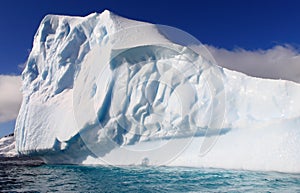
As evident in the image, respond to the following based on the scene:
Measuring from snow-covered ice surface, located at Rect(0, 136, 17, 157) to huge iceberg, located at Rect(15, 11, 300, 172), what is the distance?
29.1 meters

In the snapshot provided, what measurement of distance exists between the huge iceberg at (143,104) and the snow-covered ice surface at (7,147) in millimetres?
29066

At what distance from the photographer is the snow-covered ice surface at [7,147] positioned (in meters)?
43.6

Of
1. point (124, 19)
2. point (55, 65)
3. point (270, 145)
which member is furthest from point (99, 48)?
point (270, 145)

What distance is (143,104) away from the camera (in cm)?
1305

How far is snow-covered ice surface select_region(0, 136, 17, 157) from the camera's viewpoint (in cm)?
4359

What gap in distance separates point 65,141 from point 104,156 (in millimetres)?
1938

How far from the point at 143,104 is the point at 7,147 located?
39.4m

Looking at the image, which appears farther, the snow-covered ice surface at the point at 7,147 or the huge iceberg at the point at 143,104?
the snow-covered ice surface at the point at 7,147

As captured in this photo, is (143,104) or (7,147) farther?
(7,147)

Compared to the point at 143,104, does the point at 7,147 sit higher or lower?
lower

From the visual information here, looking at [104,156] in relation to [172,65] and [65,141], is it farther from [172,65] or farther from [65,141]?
[172,65]

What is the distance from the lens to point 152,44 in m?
12.4

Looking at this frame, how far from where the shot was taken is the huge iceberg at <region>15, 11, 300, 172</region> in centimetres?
1024

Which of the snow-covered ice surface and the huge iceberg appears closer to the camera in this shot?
the huge iceberg
